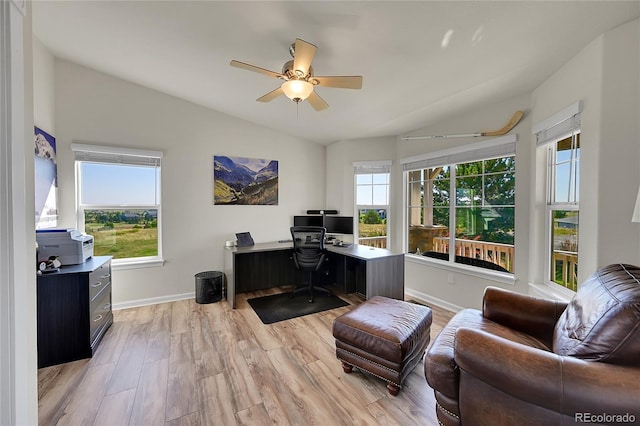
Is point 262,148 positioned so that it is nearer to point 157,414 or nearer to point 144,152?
point 144,152

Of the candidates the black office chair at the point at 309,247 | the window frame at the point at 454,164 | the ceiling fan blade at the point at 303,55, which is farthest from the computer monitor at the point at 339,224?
the ceiling fan blade at the point at 303,55

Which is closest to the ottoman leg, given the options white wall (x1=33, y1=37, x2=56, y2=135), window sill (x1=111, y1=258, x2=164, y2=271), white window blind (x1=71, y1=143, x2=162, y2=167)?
window sill (x1=111, y1=258, x2=164, y2=271)

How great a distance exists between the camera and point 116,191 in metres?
3.26

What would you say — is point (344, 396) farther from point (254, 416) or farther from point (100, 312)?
point (100, 312)

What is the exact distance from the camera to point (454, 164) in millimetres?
3350

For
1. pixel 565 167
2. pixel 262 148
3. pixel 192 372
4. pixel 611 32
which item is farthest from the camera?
pixel 262 148

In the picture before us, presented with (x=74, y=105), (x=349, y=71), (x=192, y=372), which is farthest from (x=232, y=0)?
(x=192, y=372)

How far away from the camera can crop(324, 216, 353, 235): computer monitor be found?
3930mm

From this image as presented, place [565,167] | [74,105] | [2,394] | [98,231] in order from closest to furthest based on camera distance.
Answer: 1. [2,394]
2. [565,167]
3. [74,105]
4. [98,231]

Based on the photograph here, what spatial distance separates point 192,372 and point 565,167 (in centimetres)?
358

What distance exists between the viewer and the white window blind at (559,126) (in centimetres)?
204

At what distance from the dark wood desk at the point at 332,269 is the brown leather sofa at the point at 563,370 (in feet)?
4.92

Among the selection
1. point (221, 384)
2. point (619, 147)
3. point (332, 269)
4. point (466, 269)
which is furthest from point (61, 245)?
point (619, 147)

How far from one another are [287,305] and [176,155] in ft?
8.13
